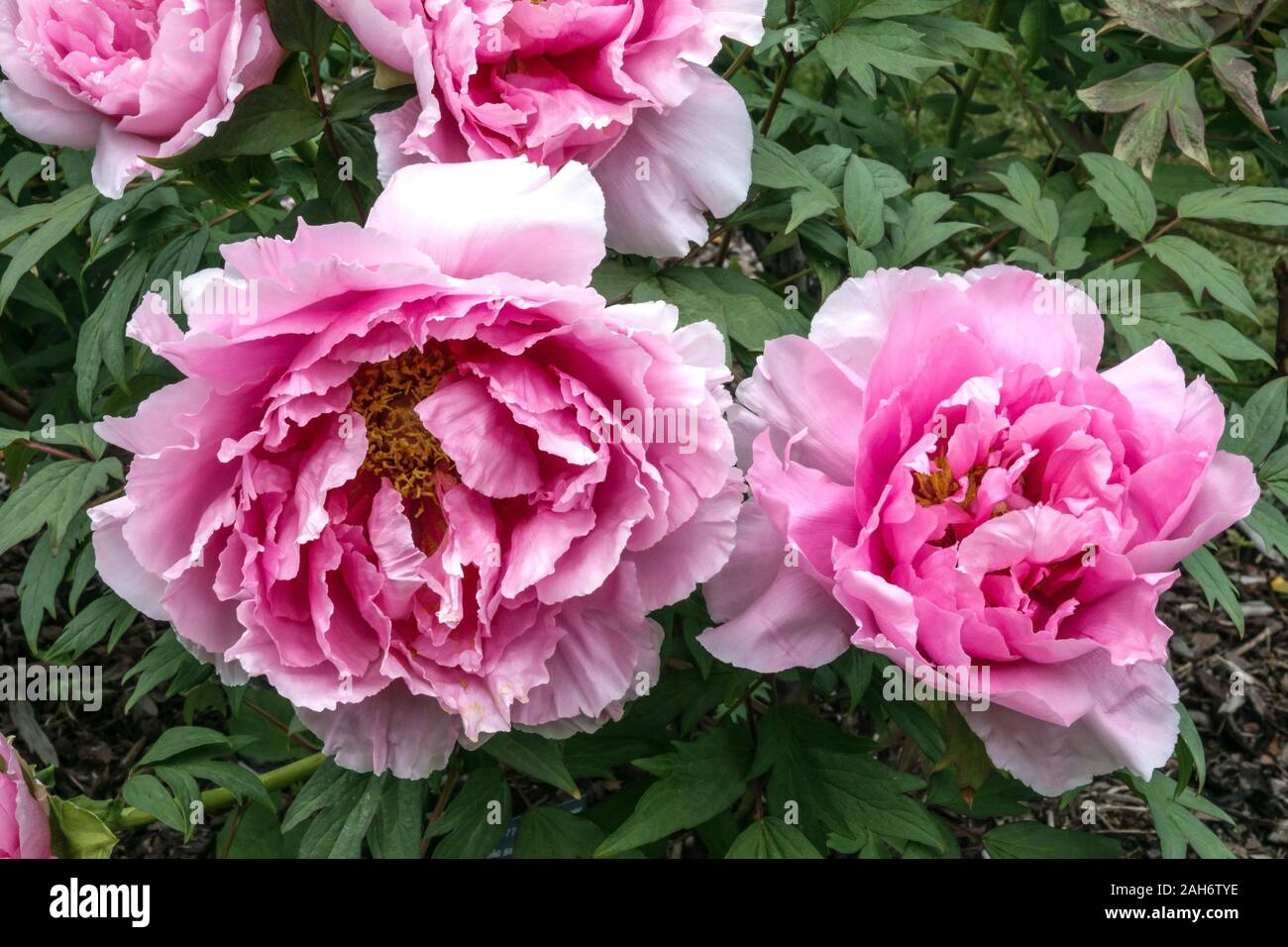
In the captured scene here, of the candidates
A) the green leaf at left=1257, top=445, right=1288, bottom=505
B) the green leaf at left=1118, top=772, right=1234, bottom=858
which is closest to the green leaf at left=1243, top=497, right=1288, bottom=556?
the green leaf at left=1257, top=445, right=1288, bottom=505

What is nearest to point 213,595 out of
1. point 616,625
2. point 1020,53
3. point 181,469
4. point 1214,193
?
point 181,469

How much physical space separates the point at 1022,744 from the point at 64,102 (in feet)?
3.48

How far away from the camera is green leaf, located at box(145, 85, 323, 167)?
1286 millimetres

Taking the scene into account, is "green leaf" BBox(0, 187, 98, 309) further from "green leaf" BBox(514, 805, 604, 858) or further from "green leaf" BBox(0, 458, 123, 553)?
"green leaf" BBox(514, 805, 604, 858)

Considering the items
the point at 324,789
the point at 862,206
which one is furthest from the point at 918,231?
the point at 324,789

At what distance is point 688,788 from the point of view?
1.54 metres

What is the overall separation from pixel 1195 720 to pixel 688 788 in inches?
70.6

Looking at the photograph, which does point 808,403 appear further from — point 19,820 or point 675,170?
point 19,820

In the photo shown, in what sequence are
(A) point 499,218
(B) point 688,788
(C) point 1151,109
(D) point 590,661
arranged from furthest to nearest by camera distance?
(C) point 1151,109
(B) point 688,788
(D) point 590,661
(A) point 499,218

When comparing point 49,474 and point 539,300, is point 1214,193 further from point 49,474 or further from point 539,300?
point 49,474

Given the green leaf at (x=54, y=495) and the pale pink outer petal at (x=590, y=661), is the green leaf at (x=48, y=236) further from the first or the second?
the pale pink outer petal at (x=590, y=661)

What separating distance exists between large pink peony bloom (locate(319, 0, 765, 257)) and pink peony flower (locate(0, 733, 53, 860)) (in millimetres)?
664

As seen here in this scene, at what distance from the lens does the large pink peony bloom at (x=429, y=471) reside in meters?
1.09

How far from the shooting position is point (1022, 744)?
1205 millimetres
